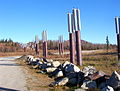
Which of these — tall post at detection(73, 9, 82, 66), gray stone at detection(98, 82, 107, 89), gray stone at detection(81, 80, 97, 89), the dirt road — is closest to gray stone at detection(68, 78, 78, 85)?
gray stone at detection(81, 80, 97, 89)

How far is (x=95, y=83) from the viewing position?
10.5 metres

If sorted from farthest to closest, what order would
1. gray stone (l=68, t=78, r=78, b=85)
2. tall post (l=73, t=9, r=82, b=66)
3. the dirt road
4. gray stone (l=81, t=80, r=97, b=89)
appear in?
tall post (l=73, t=9, r=82, b=66)
gray stone (l=68, t=78, r=78, b=85)
the dirt road
gray stone (l=81, t=80, r=97, b=89)

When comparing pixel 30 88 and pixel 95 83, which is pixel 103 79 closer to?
pixel 95 83

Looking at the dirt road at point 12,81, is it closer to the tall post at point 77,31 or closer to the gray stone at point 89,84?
the gray stone at point 89,84

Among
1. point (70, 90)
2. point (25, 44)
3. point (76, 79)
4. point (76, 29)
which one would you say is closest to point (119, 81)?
point (70, 90)

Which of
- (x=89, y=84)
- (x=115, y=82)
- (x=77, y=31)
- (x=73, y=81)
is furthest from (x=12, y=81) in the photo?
(x=77, y=31)

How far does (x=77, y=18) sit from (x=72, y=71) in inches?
338

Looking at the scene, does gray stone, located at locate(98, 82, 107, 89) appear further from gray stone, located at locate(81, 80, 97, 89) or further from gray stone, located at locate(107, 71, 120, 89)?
gray stone, located at locate(107, 71, 120, 89)

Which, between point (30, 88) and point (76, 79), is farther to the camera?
point (76, 79)

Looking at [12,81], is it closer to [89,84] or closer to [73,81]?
[73,81]

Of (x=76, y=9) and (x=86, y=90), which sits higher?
(x=76, y=9)

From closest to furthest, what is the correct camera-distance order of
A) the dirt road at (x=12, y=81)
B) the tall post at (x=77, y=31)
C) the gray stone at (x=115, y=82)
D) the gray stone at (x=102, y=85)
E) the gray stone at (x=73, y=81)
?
the gray stone at (x=115, y=82) < the gray stone at (x=102, y=85) < the dirt road at (x=12, y=81) < the gray stone at (x=73, y=81) < the tall post at (x=77, y=31)

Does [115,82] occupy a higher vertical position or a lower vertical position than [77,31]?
lower

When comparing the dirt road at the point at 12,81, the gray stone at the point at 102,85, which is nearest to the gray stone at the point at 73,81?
the gray stone at the point at 102,85
